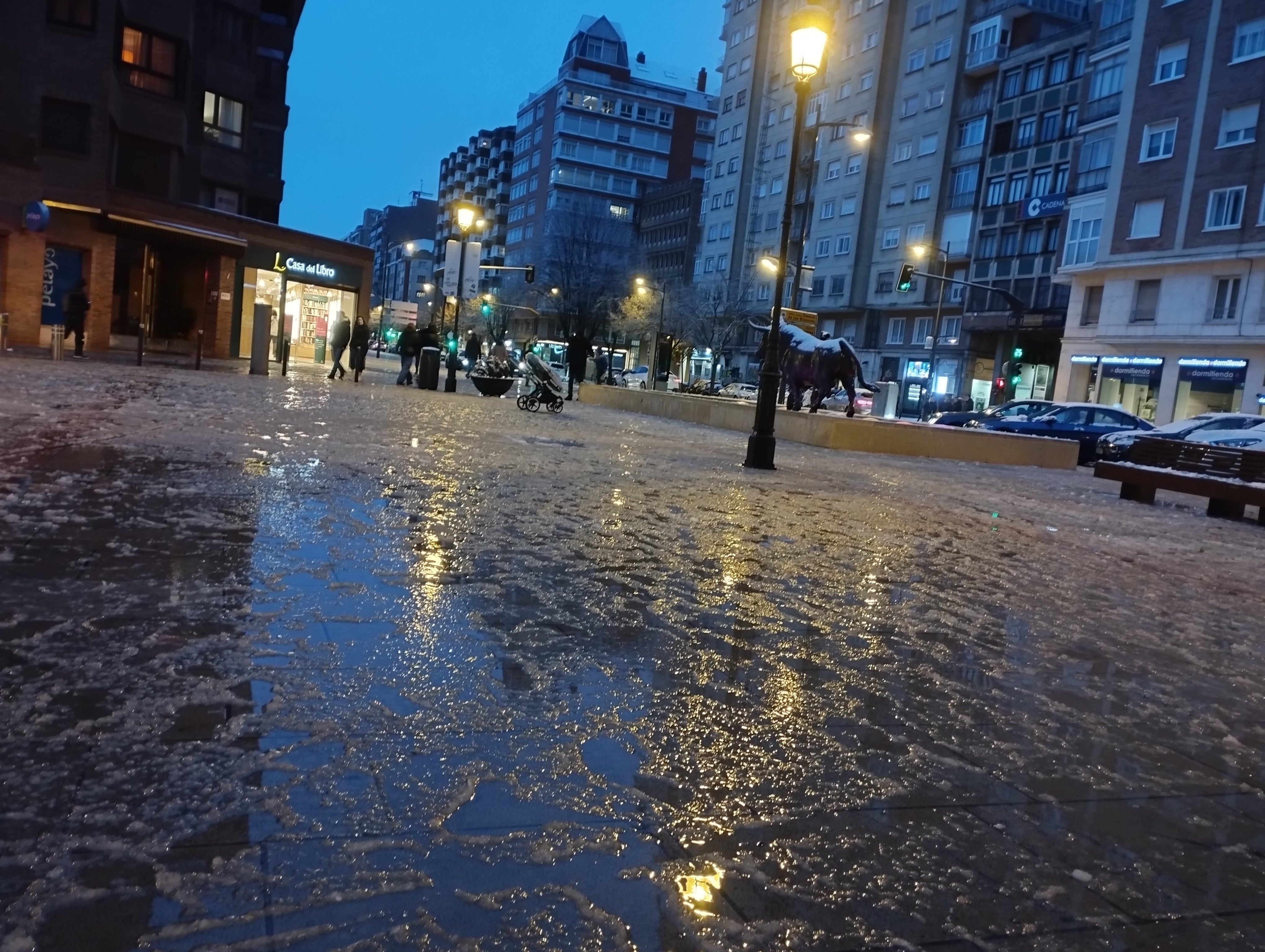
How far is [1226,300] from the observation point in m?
35.0

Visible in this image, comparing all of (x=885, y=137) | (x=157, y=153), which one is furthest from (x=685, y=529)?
(x=885, y=137)

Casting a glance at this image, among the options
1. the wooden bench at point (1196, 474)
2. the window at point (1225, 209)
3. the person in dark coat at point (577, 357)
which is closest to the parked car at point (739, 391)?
the person in dark coat at point (577, 357)

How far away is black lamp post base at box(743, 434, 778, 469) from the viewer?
13.7 meters

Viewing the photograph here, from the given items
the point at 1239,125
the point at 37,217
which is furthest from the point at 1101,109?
the point at 37,217

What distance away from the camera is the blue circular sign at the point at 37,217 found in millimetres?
26562

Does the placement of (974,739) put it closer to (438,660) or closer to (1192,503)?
(438,660)

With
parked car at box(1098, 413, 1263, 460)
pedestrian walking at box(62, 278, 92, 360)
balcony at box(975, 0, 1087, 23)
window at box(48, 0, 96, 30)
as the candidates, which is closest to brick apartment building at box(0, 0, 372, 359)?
window at box(48, 0, 96, 30)

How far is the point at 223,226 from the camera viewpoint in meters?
34.8

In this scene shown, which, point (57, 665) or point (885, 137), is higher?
point (885, 137)

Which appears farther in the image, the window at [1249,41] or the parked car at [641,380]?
the parked car at [641,380]

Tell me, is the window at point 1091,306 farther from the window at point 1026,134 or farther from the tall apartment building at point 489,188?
the tall apartment building at point 489,188

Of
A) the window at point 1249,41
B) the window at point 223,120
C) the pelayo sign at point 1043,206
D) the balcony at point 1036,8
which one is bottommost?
the window at point 223,120

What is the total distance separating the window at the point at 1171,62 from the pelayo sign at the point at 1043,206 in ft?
35.8

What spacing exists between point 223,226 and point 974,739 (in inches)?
1400
